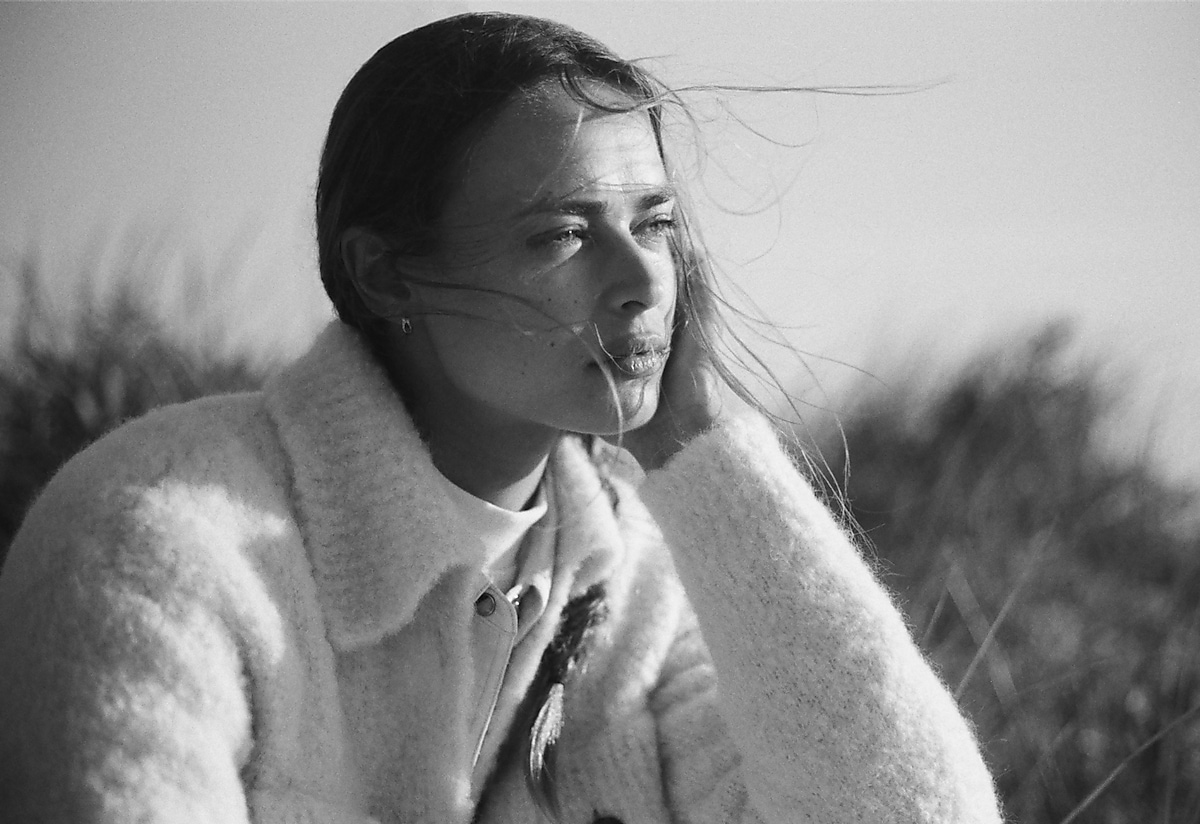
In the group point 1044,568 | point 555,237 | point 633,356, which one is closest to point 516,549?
point 633,356

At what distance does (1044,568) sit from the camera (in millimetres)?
3223

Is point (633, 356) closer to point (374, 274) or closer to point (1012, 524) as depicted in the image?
point (374, 274)

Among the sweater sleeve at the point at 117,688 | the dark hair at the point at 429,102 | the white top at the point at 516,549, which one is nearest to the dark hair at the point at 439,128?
the dark hair at the point at 429,102

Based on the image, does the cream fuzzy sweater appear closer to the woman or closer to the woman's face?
the woman

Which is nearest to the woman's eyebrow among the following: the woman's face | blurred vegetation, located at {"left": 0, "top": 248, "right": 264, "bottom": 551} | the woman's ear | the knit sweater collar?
the woman's face

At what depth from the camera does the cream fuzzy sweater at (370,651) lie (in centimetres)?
140

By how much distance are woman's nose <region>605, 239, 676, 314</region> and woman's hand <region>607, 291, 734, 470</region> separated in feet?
0.74

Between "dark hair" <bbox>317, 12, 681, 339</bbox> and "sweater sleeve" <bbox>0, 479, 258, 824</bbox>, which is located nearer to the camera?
"sweater sleeve" <bbox>0, 479, 258, 824</bbox>

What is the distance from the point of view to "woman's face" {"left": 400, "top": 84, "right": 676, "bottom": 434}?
1720 millimetres

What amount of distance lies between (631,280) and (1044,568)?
1.98 meters

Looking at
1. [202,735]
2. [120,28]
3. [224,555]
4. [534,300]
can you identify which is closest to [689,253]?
[534,300]

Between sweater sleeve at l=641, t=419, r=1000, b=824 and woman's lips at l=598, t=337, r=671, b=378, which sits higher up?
woman's lips at l=598, t=337, r=671, b=378

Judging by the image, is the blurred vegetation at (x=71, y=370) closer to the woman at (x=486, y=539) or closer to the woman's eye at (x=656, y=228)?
the woman at (x=486, y=539)

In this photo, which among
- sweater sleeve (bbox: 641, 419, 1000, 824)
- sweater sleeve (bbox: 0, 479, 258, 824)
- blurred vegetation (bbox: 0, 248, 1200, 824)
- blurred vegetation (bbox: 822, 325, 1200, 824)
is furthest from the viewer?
blurred vegetation (bbox: 822, 325, 1200, 824)
